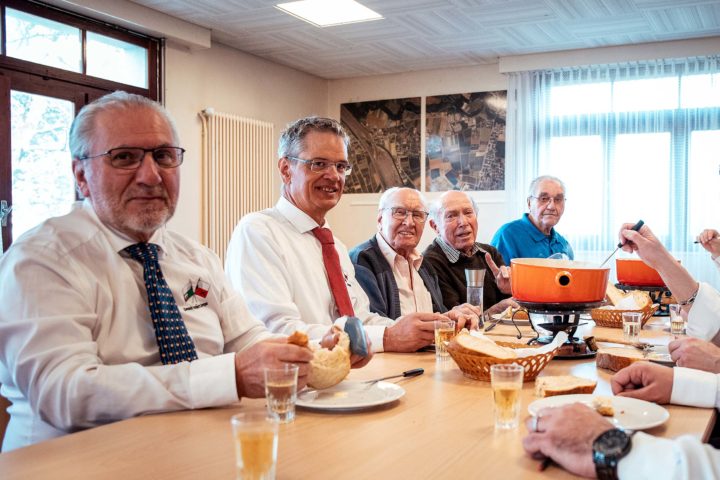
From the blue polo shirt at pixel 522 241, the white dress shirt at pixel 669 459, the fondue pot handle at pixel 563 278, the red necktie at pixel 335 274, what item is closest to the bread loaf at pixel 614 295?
the fondue pot handle at pixel 563 278

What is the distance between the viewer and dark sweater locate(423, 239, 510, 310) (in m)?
3.89

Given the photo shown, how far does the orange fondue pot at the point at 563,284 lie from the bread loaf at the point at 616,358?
20 cm

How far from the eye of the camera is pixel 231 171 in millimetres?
7051

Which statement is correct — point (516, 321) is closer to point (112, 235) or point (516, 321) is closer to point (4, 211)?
point (112, 235)

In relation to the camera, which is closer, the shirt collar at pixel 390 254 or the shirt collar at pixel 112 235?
the shirt collar at pixel 112 235

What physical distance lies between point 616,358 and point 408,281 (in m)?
1.60

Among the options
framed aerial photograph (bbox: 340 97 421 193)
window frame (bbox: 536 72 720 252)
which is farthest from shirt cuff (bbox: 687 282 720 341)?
framed aerial photograph (bbox: 340 97 421 193)

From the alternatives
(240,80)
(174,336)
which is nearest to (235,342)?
(174,336)

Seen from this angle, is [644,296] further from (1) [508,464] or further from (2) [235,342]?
(1) [508,464]

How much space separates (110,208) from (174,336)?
1.23 ft

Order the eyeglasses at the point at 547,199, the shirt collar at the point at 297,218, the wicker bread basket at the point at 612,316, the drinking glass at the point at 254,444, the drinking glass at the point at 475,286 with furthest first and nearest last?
the eyeglasses at the point at 547,199 < the wicker bread basket at the point at 612,316 < the shirt collar at the point at 297,218 < the drinking glass at the point at 475,286 < the drinking glass at the point at 254,444

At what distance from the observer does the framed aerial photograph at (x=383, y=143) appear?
26.9 feet

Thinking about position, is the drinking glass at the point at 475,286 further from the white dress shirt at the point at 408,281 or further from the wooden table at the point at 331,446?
the wooden table at the point at 331,446

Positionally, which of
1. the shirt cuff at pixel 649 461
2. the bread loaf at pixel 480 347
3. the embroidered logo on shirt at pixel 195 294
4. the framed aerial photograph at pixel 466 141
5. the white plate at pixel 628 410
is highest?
the framed aerial photograph at pixel 466 141
